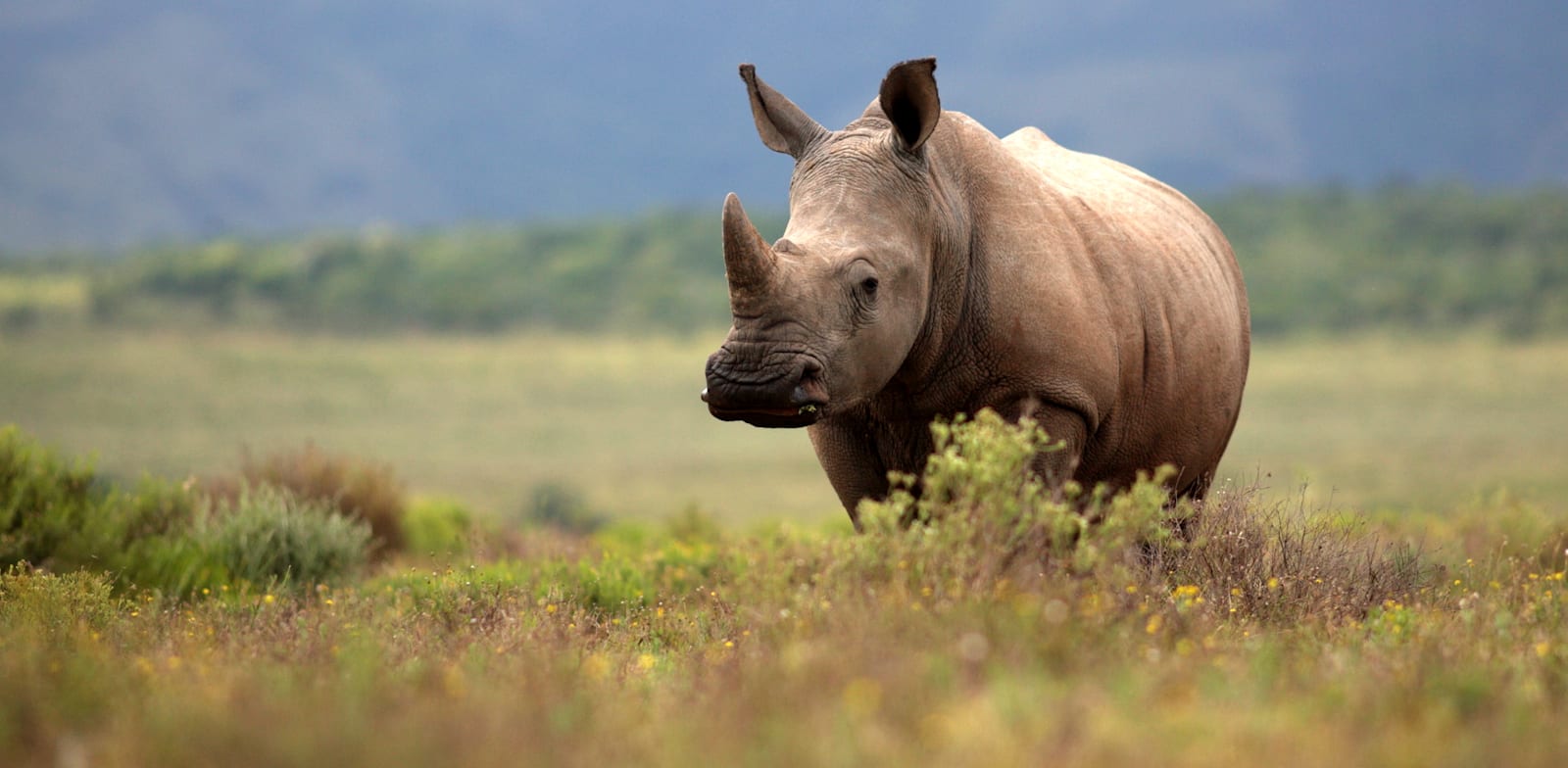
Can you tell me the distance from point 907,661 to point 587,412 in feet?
172

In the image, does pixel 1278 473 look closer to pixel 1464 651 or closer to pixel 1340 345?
pixel 1340 345

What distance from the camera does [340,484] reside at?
41.6 ft

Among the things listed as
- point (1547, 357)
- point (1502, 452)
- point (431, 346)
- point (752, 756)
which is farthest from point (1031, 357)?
point (431, 346)

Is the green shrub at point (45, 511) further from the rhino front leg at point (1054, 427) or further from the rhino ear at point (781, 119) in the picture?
the rhino front leg at point (1054, 427)

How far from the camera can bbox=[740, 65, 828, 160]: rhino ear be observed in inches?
247

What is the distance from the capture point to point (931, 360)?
601 centimetres

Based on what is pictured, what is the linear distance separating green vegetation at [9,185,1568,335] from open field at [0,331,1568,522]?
89.3 inches

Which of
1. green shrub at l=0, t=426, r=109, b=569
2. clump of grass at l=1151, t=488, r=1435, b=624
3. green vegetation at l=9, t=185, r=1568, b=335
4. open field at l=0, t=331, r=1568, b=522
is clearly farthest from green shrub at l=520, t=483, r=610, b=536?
green vegetation at l=9, t=185, r=1568, b=335

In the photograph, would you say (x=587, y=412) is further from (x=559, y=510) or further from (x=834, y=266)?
(x=834, y=266)

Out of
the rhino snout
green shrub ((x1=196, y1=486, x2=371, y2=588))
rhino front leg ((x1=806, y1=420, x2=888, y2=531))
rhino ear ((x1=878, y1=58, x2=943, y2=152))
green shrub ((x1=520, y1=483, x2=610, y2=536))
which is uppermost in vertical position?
rhino ear ((x1=878, y1=58, x2=943, y2=152))

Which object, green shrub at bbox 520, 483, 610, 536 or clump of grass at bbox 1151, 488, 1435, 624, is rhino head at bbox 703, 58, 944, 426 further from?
green shrub at bbox 520, 483, 610, 536

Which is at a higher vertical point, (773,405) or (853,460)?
(773,405)

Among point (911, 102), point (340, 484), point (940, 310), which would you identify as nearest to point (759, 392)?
point (940, 310)

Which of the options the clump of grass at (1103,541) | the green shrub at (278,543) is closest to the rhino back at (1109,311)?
the clump of grass at (1103,541)
